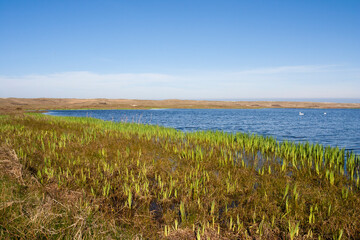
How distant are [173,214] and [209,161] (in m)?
4.14

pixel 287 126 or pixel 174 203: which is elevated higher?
pixel 174 203

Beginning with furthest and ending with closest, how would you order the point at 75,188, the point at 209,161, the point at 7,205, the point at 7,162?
the point at 209,161
the point at 7,162
the point at 75,188
the point at 7,205

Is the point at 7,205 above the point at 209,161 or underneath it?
above

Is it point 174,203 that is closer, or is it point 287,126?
point 174,203

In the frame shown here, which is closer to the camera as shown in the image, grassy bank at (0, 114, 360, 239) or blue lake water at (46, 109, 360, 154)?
grassy bank at (0, 114, 360, 239)

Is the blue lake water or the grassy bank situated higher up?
the grassy bank

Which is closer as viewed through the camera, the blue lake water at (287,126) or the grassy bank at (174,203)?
the grassy bank at (174,203)

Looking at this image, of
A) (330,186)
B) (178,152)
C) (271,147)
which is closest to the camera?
(330,186)

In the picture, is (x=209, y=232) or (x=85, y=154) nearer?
(x=209, y=232)

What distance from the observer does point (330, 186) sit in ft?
19.6

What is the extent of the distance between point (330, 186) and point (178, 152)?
567cm

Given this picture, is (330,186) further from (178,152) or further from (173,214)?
(178,152)

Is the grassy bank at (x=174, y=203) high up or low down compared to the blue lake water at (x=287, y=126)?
up

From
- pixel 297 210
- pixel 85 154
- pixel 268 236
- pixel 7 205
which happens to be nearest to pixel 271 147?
pixel 297 210
